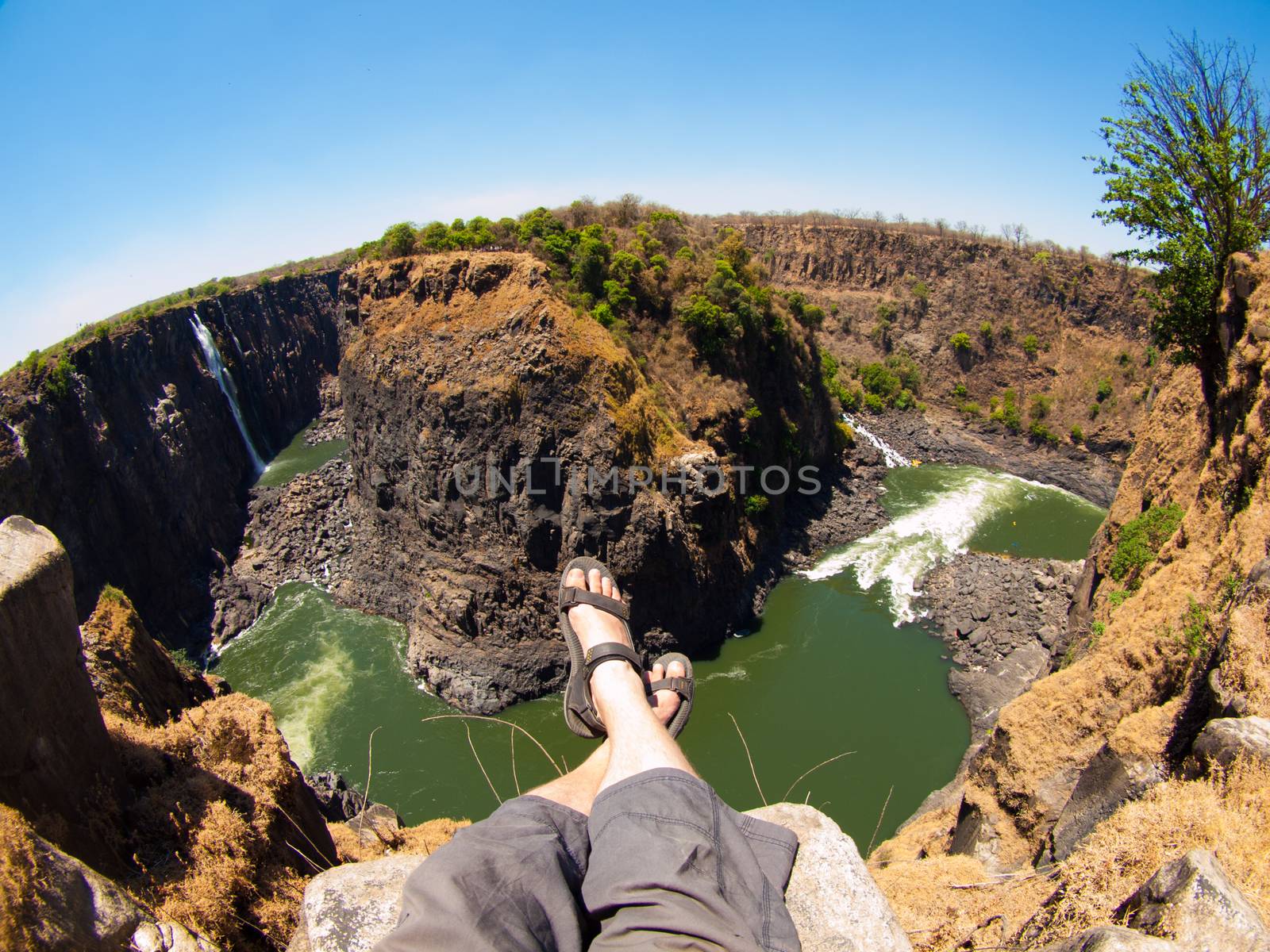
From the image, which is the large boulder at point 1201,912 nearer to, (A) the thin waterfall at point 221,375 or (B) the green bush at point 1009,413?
(A) the thin waterfall at point 221,375

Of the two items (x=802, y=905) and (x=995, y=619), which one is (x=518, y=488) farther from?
(x=802, y=905)

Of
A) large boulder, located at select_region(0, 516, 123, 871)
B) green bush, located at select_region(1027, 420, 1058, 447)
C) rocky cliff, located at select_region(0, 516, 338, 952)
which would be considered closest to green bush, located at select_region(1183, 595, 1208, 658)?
rocky cliff, located at select_region(0, 516, 338, 952)

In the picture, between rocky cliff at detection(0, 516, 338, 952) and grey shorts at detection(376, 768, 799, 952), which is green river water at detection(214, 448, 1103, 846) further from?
grey shorts at detection(376, 768, 799, 952)

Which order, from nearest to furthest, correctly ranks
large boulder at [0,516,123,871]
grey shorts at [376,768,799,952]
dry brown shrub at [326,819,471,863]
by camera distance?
1. grey shorts at [376,768,799,952]
2. large boulder at [0,516,123,871]
3. dry brown shrub at [326,819,471,863]

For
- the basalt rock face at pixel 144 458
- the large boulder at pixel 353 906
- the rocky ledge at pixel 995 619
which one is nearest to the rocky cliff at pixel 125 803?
the large boulder at pixel 353 906

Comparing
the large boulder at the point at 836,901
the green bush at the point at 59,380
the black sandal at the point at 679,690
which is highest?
the green bush at the point at 59,380

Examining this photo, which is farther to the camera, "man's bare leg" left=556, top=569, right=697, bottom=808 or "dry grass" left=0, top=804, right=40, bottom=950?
"man's bare leg" left=556, top=569, right=697, bottom=808
